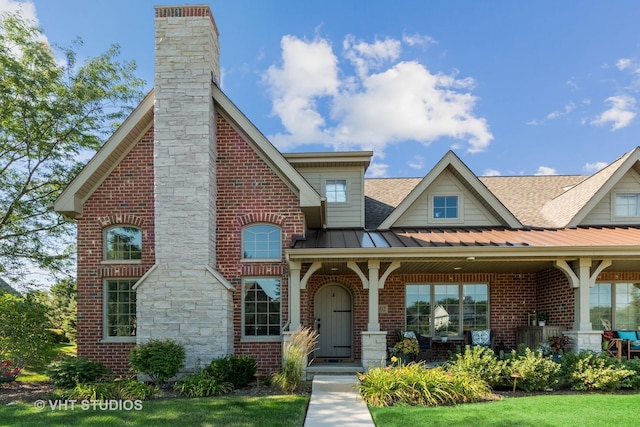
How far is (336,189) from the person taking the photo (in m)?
13.3

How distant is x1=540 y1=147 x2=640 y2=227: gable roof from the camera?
11820 millimetres

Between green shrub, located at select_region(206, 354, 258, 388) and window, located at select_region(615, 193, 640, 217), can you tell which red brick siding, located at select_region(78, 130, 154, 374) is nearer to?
green shrub, located at select_region(206, 354, 258, 388)

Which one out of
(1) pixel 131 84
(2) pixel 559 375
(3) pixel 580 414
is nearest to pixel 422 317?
(2) pixel 559 375

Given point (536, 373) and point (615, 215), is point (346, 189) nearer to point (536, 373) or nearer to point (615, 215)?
point (536, 373)

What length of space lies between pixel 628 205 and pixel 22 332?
15876 mm

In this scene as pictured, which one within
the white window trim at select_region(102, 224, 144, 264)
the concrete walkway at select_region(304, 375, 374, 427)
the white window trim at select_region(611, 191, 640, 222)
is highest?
the white window trim at select_region(611, 191, 640, 222)

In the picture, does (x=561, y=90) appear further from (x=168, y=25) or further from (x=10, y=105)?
(x=10, y=105)

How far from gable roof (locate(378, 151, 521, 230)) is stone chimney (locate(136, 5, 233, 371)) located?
5.04 metres

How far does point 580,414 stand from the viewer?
6891 mm

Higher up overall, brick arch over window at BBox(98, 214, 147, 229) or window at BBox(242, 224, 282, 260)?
brick arch over window at BBox(98, 214, 147, 229)

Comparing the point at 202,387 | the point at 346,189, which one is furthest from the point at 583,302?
the point at 202,387

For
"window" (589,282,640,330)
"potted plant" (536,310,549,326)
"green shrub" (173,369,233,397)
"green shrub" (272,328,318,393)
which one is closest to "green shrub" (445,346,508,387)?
"green shrub" (272,328,318,393)

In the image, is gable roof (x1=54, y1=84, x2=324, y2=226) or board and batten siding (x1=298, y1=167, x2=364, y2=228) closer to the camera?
gable roof (x1=54, y1=84, x2=324, y2=226)

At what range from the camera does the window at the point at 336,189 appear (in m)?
13.3
